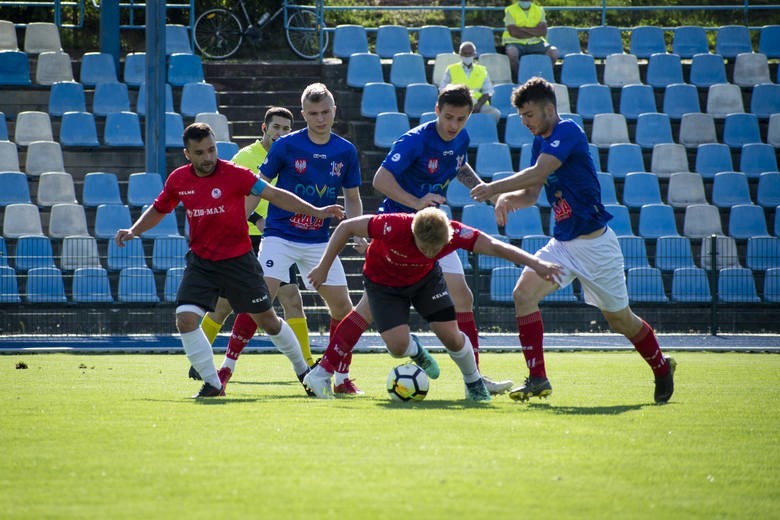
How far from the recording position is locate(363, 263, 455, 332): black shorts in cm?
851

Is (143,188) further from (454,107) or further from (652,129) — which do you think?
(454,107)

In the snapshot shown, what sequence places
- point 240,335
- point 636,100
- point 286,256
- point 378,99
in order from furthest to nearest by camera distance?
point 636,100 → point 378,99 → point 286,256 → point 240,335

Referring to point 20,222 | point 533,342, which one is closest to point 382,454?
point 533,342

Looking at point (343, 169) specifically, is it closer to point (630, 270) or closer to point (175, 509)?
point (175, 509)

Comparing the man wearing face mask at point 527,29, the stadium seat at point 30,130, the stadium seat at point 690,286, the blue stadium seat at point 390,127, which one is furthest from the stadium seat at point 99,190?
the stadium seat at point 690,286

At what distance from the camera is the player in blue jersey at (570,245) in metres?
8.75

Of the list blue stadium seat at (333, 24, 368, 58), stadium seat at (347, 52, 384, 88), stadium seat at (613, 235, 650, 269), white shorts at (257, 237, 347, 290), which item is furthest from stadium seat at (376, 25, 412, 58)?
white shorts at (257, 237, 347, 290)

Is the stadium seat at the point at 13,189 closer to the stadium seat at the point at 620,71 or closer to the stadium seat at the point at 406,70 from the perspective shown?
the stadium seat at the point at 406,70

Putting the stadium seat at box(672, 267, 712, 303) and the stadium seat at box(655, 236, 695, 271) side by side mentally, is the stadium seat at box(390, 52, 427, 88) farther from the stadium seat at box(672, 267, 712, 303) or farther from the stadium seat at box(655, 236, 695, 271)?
the stadium seat at box(672, 267, 712, 303)

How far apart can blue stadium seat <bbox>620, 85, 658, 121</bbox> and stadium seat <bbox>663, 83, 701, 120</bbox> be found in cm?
31

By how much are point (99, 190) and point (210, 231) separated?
10130 mm

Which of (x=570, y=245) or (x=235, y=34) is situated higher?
(x=235, y=34)

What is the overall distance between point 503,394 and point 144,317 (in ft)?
27.8

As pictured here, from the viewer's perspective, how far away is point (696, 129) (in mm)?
20812
